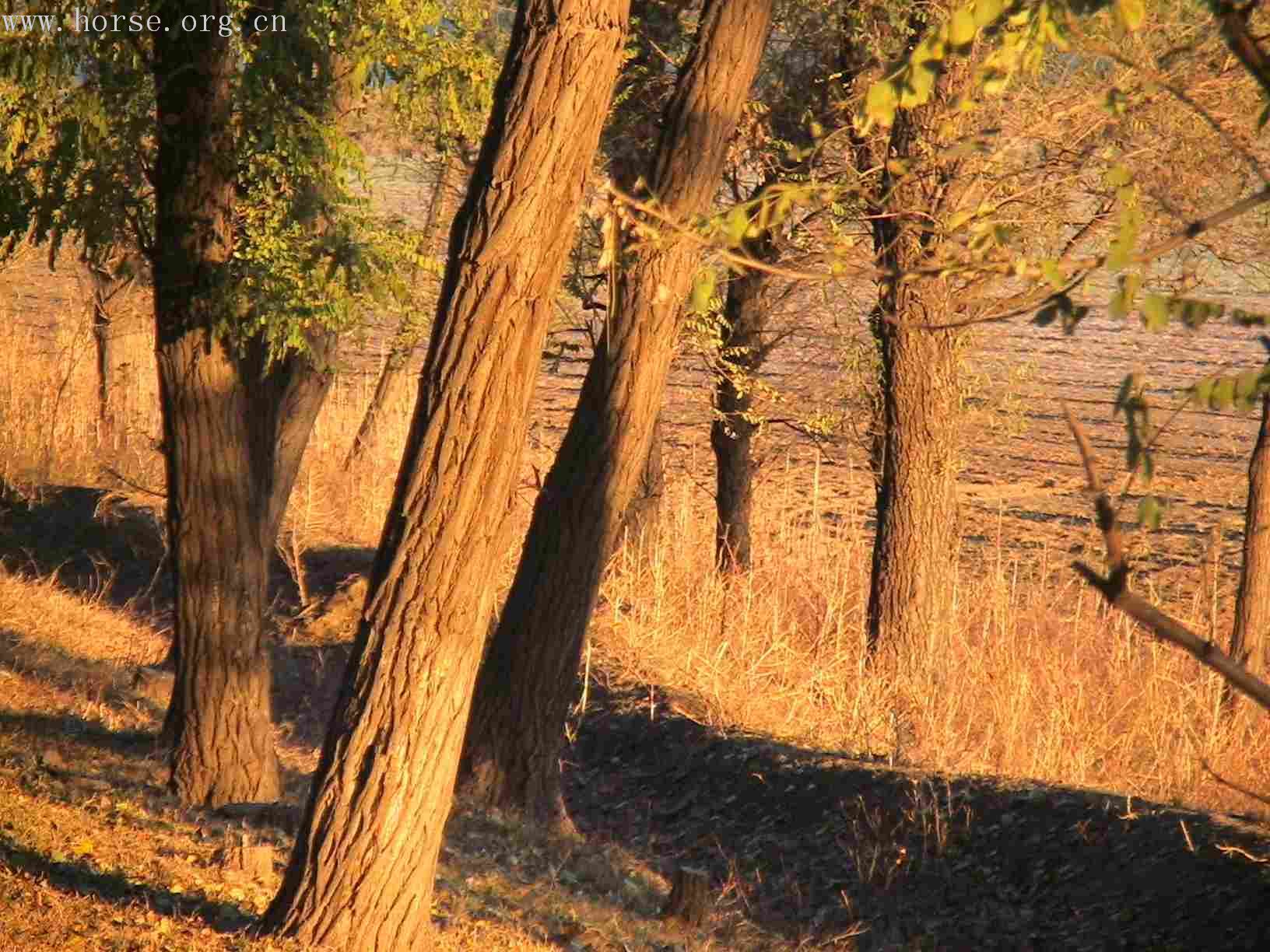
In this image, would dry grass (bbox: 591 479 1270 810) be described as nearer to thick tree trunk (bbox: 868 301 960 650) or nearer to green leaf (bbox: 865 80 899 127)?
thick tree trunk (bbox: 868 301 960 650)

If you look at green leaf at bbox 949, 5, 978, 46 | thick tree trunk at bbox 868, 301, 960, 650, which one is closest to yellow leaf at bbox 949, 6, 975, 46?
green leaf at bbox 949, 5, 978, 46

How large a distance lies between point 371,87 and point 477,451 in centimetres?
677

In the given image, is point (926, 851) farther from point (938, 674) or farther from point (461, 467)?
point (461, 467)

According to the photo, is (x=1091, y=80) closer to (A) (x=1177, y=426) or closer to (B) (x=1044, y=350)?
(A) (x=1177, y=426)

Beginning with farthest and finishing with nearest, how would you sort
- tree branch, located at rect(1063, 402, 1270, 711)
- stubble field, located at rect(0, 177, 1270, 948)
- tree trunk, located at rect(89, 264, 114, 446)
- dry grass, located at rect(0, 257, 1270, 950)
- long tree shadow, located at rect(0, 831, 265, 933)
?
tree trunk, located at rect(89, 264, 114, 446)
stubble field, located at rect(0, 177, 1270, 948)
dry grass, located at rect(0, 257, 1270, 950)
long tree shadow, located at rect(0, 831, 265, 933)
tree branch, located at rect(1063, 402, 1270, 711)

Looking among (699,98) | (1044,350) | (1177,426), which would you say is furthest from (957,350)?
(1044,350)

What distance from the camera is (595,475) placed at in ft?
25.5

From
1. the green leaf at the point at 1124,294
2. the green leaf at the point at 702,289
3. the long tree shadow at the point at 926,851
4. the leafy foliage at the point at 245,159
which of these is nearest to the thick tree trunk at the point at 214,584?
the leafy foliage at the point at 245,159

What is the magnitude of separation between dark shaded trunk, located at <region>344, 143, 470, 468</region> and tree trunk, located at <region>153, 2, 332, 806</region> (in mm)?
Answer: 4854

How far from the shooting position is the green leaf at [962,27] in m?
2.66

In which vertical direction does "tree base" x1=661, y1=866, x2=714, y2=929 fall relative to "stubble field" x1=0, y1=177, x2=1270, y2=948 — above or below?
below

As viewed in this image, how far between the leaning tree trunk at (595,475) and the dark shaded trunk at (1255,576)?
4.88 meters

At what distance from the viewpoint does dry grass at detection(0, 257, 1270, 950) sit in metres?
5.93

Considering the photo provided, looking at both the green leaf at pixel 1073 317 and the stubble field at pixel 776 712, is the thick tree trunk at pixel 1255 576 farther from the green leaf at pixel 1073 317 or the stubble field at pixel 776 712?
the green leaf at pixel 1073 317
